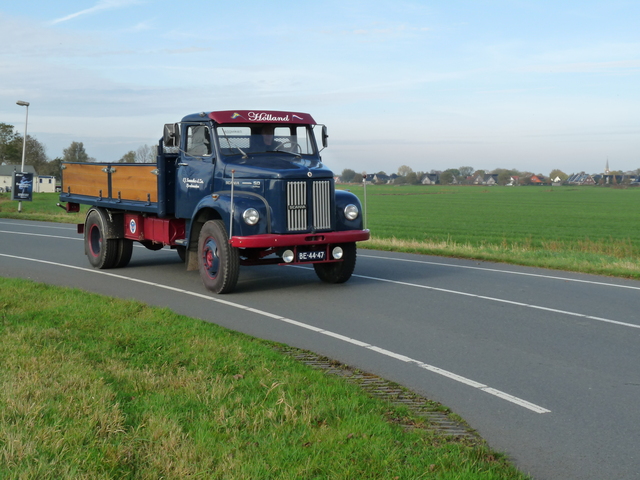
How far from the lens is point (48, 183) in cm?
12412

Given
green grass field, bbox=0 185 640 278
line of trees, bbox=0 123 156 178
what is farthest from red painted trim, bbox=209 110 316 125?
line of trees, bbox=0 123 156 178

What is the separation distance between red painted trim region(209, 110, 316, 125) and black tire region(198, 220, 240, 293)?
6.00 feet

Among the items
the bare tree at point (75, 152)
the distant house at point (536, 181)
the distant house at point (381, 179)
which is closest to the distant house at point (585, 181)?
the distant house at point (536, 181)

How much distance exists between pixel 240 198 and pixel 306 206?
101 centimetres

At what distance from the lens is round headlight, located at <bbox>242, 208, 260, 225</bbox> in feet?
35.8

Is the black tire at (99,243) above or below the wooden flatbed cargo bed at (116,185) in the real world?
below

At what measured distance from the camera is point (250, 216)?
10.9 metres

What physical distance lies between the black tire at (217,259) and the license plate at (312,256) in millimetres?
960

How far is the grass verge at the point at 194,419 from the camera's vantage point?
4207 mm

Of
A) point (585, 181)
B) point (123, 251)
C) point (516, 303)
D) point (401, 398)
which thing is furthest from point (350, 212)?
point (585, 181)

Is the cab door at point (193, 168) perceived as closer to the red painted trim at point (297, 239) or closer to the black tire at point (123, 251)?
the red painted trim at point (297, 239)

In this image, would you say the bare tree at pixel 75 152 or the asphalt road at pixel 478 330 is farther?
the bare tree at pixel 75 152

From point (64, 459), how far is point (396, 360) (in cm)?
371

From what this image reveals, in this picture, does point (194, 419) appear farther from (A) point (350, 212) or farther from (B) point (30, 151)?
(B) point (30, 151)
